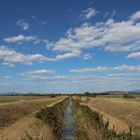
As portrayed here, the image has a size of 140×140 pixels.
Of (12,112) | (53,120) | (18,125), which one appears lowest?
(18,125)

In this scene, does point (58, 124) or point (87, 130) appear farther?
point (58, 124)

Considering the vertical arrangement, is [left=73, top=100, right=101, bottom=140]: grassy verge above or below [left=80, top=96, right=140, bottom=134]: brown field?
below

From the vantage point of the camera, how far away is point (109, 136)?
14.7m

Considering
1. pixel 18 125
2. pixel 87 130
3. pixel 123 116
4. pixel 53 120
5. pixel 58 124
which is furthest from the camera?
pixel 123 116

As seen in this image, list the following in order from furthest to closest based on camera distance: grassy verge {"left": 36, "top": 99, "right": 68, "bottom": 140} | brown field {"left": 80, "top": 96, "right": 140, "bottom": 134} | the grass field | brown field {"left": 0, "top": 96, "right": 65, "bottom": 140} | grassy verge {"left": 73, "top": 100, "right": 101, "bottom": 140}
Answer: brown field {"left": 80, "top": 96, "right": 140, "bottom": 134}, grassy verge {"left": 36, "top": 99, "right": 68, "bottom": 140}, brown field {"left": 0, "top": 96, "right": 65, "bottom": 140}, the grass field, grassy verge {"left": 73, "top": 100, "right": 101, "bottom": 140}

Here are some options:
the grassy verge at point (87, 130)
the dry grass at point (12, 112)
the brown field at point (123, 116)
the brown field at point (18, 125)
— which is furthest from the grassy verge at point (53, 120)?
the brown field at point (123, 116)

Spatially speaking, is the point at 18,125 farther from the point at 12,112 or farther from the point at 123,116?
the point at 12,112

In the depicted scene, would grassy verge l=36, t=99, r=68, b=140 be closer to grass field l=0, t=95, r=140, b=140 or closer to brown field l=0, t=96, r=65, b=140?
grass field l=0, t=95, r=140, b=140

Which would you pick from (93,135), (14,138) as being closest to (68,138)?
(14,138)

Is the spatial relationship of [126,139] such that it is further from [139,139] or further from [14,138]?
[14,138]

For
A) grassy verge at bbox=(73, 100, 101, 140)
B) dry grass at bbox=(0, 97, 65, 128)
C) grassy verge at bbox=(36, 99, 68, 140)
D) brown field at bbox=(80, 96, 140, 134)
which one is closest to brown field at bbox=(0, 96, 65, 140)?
dry grass at bbox=(0, 97, 65, 128)

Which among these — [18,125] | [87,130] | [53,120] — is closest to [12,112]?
[53,120]

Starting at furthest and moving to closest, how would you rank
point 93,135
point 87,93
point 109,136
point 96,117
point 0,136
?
point 87,93
point 96,117
point 0,136
point 93,135
point 109,136

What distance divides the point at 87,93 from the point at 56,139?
17376cm
